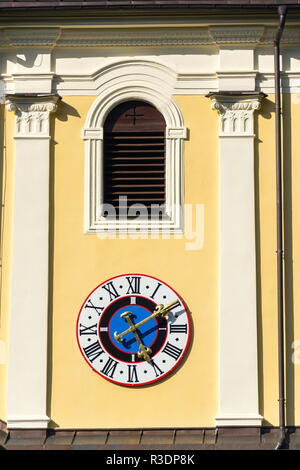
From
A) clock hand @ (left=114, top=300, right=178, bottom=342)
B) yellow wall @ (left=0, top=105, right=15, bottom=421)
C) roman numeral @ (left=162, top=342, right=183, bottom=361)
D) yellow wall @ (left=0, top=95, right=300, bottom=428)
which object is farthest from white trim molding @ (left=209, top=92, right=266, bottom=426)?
yellow wall @ (left=0, top=105, right=15, bottom=421)

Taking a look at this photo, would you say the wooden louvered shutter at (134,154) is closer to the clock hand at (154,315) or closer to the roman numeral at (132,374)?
the clock hand at (154,315)

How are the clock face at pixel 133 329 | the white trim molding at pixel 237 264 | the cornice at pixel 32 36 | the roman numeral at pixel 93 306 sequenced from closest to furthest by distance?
the white trim molding at pixel 237 264 < the clock face at pixel 133 329 < the roman numeral at pixel 93 306 < the cornice at pixel 32 36

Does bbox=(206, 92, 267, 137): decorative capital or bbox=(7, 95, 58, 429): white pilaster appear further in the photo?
bbox=(206, 92, 267, 137): decorative capital

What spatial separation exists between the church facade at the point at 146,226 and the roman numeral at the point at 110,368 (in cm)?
2

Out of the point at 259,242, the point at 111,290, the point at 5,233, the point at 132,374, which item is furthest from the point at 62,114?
the point at 132,374

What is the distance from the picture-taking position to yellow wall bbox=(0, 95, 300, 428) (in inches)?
729

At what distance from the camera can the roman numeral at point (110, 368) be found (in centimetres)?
1858

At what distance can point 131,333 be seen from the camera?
61.4 ft

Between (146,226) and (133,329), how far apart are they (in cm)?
132

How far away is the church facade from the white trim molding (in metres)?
0.02

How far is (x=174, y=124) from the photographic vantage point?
19.3 metres

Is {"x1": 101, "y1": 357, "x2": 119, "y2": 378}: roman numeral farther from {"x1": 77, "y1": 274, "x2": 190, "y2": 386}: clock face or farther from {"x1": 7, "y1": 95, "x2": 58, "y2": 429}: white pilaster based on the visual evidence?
{"x1": 7, "y1": 95, "x2": 58, "y2": 429}: white pilaster

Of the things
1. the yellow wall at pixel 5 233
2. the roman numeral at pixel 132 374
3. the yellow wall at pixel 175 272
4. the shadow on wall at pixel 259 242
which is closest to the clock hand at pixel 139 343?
the roman numeral at pixel 132 374

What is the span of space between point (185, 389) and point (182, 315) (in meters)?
0.91
